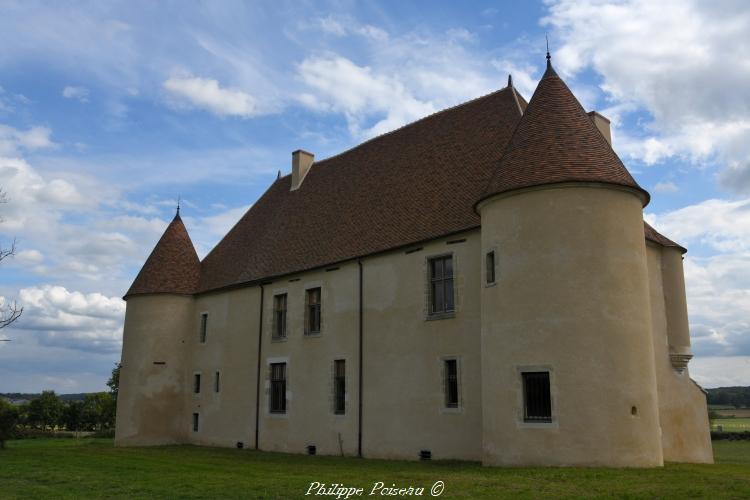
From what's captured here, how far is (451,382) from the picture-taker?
19.6 metres

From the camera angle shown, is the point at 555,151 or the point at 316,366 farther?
the point at 316,366

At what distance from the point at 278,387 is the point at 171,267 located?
9.72 metres

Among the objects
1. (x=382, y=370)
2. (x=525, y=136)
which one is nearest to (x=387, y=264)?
(x=382, y=370)

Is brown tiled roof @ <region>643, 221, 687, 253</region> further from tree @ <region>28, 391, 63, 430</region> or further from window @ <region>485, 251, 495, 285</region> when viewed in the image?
tree @ <region>28, 391, 63, 430</region>

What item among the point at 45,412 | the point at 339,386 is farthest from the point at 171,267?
the point at 45,412

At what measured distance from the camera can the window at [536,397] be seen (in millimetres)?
15742

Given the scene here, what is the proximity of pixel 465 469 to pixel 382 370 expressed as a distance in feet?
19.4

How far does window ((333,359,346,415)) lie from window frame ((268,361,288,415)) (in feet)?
9.42

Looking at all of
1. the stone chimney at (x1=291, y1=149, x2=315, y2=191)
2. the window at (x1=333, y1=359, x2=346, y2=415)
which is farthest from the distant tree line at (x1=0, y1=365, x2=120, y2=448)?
the window at (x1=333, y1=359, x2=346, y2=415)

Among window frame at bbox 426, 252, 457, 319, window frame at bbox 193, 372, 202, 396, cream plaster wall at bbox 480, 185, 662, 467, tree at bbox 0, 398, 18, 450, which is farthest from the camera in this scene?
window frame at bbox 193, 372, 202, 396

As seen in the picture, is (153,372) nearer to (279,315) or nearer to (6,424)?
(6,424)

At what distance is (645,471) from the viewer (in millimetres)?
14320

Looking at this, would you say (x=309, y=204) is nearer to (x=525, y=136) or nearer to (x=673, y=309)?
(x=525, y=136)

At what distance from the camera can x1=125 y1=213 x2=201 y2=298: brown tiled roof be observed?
31281 millimetres
